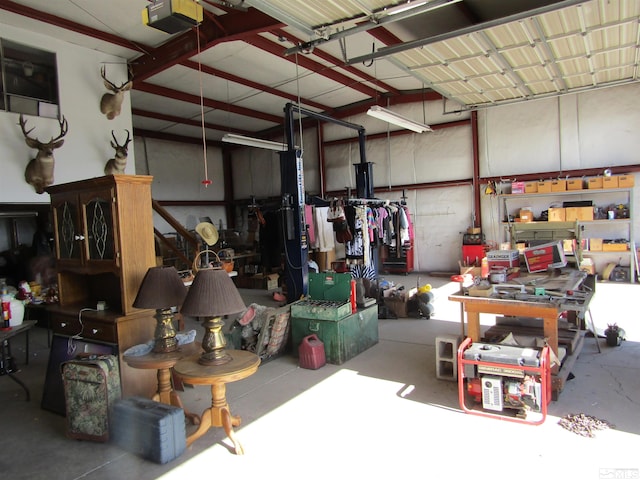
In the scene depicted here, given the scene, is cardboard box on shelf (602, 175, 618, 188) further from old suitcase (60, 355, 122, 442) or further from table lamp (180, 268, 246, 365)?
old suitcase (60, 355, 122, 442)

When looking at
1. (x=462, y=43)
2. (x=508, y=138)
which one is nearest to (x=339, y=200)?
(x=462, y=43)

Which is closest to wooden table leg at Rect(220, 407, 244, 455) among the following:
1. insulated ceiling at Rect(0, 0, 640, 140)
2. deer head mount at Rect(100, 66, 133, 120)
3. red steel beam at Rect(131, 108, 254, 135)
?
insulated ceiling at Rect(0, 0, 640, 140)

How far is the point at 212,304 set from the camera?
266cm

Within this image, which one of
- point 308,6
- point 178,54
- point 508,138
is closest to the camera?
point 308,6

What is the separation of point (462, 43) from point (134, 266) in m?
3.82

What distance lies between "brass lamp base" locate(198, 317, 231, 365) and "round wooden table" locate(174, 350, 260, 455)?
36mm

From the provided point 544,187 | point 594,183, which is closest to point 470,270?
point 544,187

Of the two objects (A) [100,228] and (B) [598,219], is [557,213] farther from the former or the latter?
(A) [100,228]

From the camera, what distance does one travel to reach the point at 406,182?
11.3 metres

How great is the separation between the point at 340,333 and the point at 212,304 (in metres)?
2.25

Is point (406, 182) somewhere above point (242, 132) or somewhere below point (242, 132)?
below

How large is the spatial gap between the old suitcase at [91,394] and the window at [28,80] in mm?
4445

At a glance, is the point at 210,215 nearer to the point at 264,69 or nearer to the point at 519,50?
the point at 264,69

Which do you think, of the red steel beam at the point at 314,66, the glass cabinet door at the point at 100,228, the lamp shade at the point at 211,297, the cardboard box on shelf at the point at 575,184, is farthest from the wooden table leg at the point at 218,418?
the cardboard box on shelf at the point at 575,184
